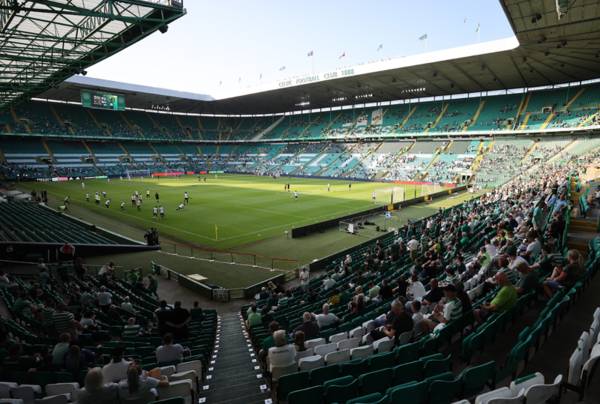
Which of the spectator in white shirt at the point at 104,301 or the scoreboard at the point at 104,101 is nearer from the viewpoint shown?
the spectator in white shirt at the point at 104,301

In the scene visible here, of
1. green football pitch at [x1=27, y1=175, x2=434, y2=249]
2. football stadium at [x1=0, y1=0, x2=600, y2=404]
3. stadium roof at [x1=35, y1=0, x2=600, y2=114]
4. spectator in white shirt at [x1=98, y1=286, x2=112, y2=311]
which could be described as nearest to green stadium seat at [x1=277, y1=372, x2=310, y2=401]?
football stadium at [x1=0, y1=0, x2=600, y2=404]

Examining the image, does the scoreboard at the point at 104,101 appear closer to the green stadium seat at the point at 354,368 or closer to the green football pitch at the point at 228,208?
the green football pitch at the point at 228,208

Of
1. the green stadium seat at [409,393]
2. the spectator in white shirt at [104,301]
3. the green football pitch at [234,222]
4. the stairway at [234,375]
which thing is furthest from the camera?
the green football pitch at [234,222]

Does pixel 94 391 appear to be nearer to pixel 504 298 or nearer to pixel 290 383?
pixel 290 383

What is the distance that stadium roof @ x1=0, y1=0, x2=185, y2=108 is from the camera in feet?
41.8

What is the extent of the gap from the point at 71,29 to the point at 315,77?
4770 centimetres

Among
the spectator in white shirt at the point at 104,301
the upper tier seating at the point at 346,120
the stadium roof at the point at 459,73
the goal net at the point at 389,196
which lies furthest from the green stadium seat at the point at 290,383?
the upper tier seating at the point at 346,120

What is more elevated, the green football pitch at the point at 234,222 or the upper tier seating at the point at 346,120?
the upper tier seating at the point at 346,120

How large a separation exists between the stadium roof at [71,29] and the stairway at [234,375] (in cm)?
1197

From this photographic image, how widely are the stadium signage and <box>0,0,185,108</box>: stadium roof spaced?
42540 mm

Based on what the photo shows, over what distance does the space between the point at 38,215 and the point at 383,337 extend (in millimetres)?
30201

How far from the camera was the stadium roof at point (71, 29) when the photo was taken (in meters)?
12.7

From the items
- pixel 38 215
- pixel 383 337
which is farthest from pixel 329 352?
pixel 38 215

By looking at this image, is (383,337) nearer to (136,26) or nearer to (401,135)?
(136,26)
